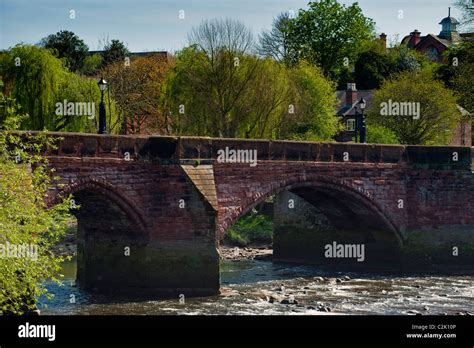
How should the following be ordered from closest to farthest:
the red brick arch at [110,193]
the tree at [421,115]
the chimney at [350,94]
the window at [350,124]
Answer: the red brick arch at [110,193] → the tree at [421,115] → the window at [350,124] → the chimney at [350,94]

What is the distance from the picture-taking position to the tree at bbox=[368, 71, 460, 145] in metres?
63.3

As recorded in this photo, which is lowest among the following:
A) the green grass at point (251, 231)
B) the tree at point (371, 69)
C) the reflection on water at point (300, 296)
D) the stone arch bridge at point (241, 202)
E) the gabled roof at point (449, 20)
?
the reflection on water at point (300, 296)

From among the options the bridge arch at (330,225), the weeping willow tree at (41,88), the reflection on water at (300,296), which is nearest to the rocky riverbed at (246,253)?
the bridge arch at (330,225)

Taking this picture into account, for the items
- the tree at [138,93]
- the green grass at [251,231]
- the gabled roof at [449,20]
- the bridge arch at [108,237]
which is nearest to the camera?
the bridge arch at [108,237]

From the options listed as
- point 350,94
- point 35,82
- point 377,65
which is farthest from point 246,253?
point 377,65

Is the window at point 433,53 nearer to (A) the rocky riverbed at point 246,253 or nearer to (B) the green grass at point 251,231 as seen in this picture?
(B) the green grass at point 251,231

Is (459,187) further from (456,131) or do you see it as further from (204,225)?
(456,131)

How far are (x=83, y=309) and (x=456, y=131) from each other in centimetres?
5004

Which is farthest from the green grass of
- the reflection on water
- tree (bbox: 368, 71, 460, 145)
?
the reflection on water

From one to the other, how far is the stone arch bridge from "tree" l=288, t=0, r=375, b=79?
36135 millimetres

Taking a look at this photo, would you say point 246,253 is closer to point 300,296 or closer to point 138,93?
point 300,296

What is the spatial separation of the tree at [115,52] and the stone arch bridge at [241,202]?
38564mm

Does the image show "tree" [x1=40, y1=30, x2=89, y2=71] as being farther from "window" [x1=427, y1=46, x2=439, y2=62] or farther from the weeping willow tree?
"window" [x1=427, y1=46, x2=439, y2=62]

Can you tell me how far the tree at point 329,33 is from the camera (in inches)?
3332
